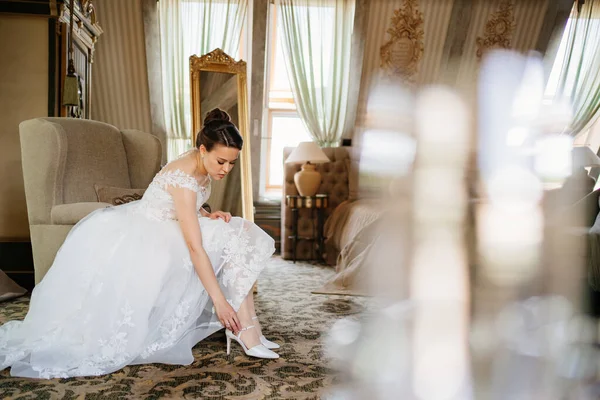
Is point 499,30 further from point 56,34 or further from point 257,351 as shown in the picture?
point 257,351

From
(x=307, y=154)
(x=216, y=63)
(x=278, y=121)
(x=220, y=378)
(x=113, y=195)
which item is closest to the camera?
(x=220, y=378)

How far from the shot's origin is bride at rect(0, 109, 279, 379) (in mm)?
2117

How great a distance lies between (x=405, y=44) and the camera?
20.1 feet

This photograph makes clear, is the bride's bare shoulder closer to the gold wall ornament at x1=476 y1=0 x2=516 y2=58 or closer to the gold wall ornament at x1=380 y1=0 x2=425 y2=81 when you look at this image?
the gold wall ornament at x1=380 y1=0 x2=425 y2=81

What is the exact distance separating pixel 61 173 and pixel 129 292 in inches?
43.3

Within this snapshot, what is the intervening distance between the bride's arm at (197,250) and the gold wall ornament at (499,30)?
199 inches

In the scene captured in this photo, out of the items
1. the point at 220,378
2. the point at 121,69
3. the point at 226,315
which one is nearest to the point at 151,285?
the point at 226,315

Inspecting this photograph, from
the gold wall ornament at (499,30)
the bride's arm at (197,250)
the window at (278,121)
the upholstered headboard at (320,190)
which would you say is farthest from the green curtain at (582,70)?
the bride's arm at (197,250)

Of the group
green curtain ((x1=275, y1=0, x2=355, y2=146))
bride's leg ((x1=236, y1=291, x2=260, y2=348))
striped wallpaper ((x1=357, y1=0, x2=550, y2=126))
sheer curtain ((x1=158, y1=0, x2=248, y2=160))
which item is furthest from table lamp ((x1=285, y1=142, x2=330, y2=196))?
bride's leg ((x1=236, y1=291, x2=260, y2=348))

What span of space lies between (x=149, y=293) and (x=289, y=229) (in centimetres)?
371

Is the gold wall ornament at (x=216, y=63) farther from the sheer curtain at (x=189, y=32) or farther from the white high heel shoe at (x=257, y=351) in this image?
the white high heel shoe at (x=257, y=351)

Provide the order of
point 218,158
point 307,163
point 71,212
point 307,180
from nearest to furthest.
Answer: point 218,158 < point 71,212 < point 307,180 < point 307,163

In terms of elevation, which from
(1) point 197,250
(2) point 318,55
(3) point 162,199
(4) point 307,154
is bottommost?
(1) point 197,250

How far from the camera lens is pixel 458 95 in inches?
263
